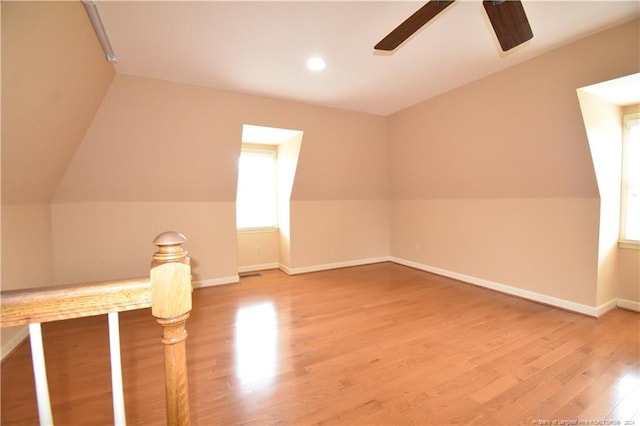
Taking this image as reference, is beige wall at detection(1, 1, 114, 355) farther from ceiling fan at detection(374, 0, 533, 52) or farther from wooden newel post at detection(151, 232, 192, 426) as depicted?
ceiling fan at detection(374, 0, 533, 52)

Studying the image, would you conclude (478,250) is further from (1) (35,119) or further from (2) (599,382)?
(1) (35,119)

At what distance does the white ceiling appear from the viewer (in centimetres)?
199

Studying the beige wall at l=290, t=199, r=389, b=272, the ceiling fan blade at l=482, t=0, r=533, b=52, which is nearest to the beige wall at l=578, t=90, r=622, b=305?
the ceiling fan blade at l=482, t=0, r=533, b=52

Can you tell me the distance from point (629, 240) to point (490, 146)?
1.67 metres

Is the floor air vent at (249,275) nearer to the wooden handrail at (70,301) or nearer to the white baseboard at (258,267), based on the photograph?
the white baseboard at (258,267)

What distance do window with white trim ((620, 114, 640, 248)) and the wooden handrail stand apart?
4.27 metres

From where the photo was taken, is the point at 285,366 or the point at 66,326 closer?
the point at 285,366

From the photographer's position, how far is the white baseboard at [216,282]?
3971 millimetres

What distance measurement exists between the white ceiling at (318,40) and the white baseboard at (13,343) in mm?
2544

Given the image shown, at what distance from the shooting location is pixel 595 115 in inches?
104

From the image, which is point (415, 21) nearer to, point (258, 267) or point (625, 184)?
point (625, 184)

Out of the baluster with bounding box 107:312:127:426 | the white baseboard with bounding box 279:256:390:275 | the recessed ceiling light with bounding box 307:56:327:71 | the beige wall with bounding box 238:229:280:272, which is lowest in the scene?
the white baseboard with bounding box 279:256:390:275

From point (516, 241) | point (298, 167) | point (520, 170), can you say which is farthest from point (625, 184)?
point (298, 167)

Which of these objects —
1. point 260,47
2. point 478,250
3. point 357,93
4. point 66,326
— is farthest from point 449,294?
point 66,326
